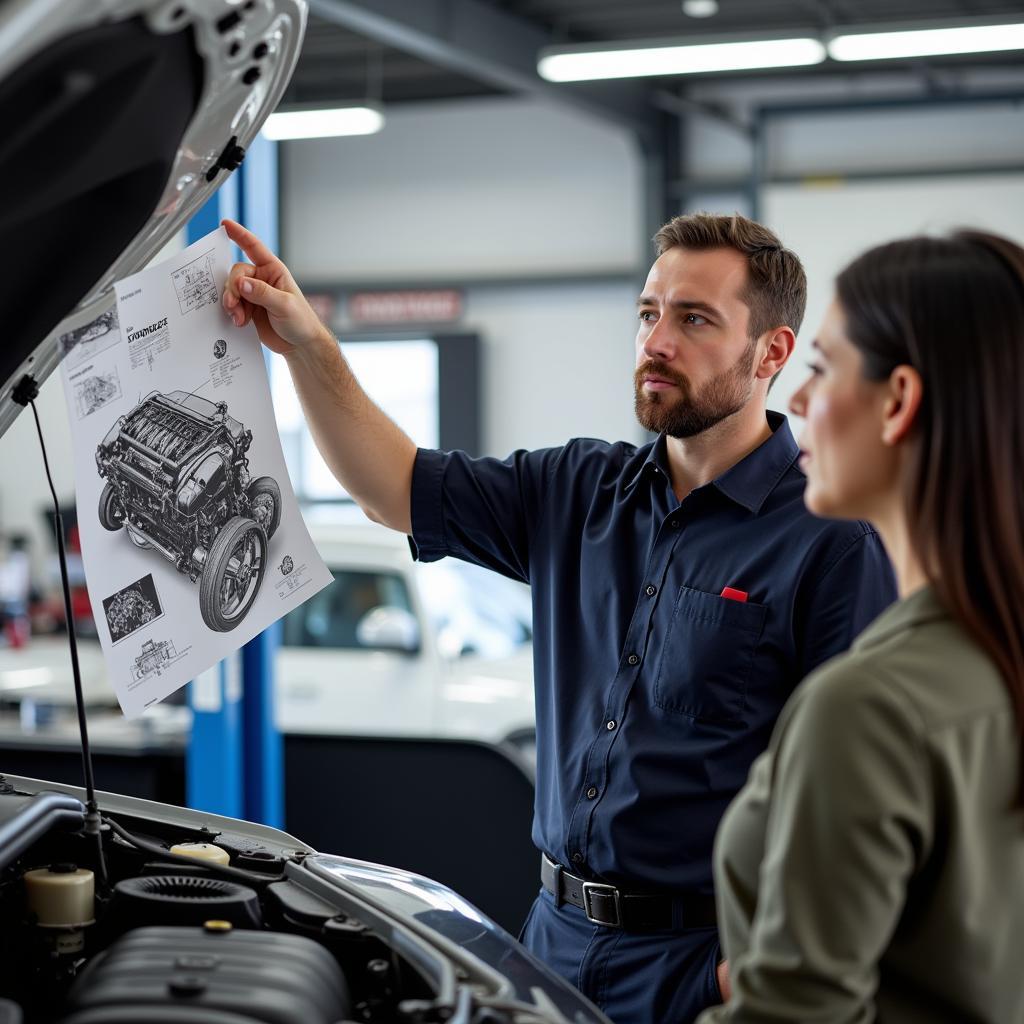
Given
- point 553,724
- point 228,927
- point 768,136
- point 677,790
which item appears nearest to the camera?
point 228,927

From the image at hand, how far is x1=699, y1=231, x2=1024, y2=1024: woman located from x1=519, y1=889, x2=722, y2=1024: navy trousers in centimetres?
75

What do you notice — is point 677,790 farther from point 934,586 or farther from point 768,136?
point 768,136

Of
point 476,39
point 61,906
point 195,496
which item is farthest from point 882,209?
point 61,906

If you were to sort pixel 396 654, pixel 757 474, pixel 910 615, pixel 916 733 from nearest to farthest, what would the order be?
pixel 916 733
pixel 910 615
pixel 757 474
pixel 396 654

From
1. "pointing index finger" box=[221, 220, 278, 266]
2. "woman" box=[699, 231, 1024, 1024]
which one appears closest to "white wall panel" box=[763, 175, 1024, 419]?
"pointing index finger" box=[221, 220, 278, 266]

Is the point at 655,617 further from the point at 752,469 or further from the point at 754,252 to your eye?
the point at 754,252

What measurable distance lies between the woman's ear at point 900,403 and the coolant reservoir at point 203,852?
1063mm

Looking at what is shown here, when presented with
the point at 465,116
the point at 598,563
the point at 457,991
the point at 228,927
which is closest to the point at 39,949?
the point at 228,927

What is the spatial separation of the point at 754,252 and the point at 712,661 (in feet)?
2.28

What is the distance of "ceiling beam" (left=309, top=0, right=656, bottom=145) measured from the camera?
723 cm

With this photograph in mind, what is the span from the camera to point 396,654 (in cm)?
558

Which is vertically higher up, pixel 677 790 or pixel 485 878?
pixel 677 790

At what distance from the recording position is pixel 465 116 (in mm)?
12070

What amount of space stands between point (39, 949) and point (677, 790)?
86 cm
